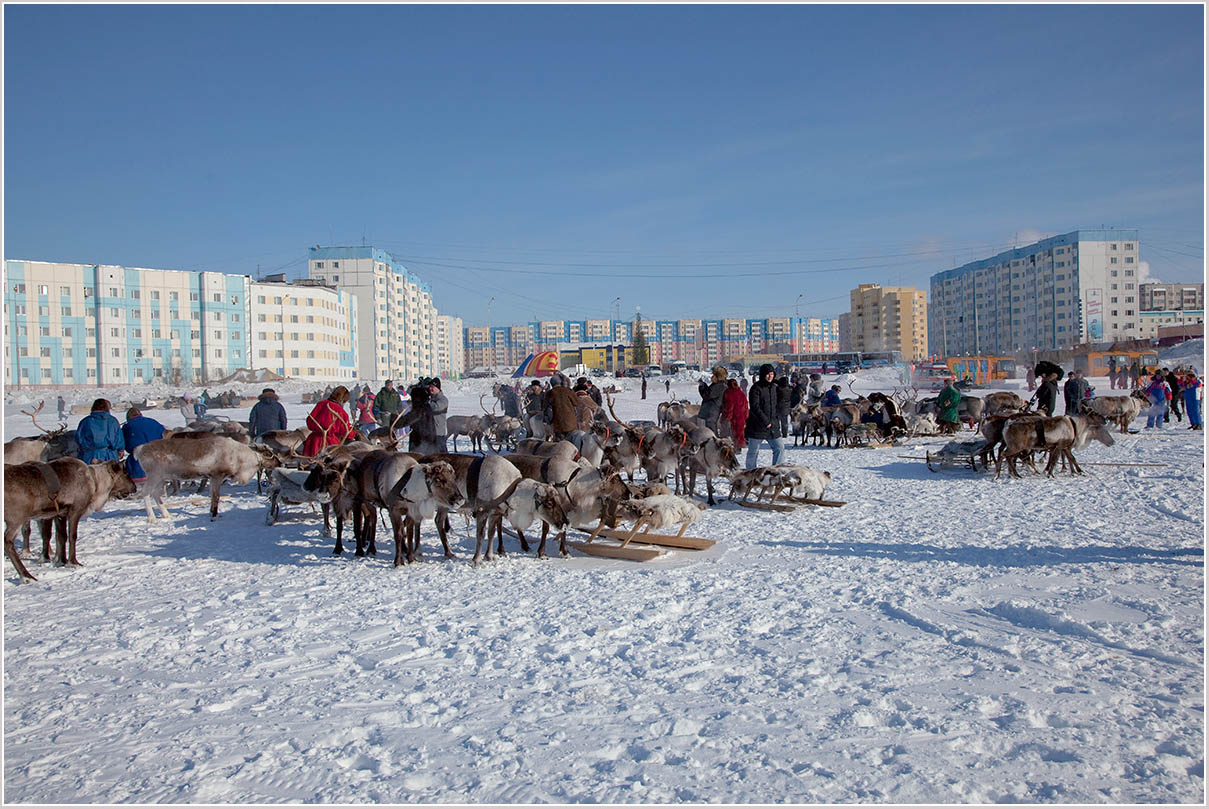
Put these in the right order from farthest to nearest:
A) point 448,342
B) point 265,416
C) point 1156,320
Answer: point 448,342, point 1156,320, point 265,416

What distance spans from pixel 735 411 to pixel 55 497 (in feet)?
26.1

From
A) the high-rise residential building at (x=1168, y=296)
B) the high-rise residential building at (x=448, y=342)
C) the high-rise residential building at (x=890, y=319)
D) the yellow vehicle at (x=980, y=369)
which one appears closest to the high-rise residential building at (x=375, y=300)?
the high-rise residential building at (x=448, y=342)

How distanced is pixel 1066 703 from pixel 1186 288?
148m

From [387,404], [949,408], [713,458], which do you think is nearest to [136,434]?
[387,404]

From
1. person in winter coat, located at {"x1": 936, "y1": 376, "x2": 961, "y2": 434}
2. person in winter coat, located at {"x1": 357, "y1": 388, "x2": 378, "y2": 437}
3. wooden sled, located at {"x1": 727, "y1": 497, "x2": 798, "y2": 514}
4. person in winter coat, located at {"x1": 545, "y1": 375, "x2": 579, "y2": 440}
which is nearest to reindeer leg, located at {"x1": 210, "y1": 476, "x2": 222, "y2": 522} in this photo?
person in winter coat, located at {"x1": 545, "y1": 375, "x2": 579, "y2": 440}

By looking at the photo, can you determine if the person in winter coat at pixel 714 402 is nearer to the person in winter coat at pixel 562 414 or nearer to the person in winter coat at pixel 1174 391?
the person in winter coat at pixel 562 414

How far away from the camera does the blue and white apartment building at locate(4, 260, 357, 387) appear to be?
58688 mm

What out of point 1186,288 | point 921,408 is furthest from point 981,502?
point 1186,288

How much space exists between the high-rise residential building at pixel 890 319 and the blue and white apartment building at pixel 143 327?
323ft

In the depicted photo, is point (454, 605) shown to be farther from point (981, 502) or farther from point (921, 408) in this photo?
point (921, 408)

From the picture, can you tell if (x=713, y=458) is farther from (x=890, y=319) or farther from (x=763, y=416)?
(x=890, y=319)

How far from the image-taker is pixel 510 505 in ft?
22.2

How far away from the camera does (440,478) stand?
22.1 feet

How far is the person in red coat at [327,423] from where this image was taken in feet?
31.5
